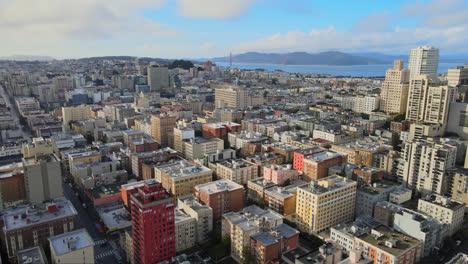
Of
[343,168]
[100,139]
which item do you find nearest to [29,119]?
[100,139]

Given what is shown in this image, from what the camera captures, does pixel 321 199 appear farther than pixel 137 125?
No

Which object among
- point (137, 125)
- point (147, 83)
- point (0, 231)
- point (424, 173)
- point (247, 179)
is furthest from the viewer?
point (147, 83)

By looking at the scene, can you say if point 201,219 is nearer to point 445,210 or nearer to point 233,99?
point 445,210

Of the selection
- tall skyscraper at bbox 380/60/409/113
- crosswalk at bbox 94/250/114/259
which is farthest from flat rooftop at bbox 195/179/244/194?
tall skyscraper at bbox 380/60/409/113

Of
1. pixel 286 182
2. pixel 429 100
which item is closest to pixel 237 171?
pixel 286 182

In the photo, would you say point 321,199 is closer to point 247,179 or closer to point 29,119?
point 247,179

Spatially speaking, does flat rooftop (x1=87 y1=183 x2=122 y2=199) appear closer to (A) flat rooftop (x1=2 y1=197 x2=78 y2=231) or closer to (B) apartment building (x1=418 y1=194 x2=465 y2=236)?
(A) flat rooftop (x1=2 y1=197 x2=78 y2=231)

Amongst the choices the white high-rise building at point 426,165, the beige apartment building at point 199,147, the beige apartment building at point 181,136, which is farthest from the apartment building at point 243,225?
the beige apartment building at point 181,136
